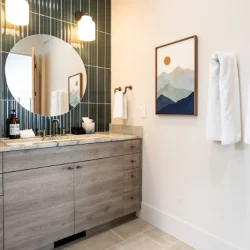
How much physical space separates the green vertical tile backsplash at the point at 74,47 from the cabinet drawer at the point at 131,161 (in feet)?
1.96

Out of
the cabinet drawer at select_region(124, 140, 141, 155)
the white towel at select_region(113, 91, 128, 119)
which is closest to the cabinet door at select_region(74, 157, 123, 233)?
the cabinet drawer at select_region(124, 140, 141, 155)

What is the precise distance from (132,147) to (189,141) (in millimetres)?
583

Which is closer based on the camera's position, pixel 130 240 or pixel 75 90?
pixel 130 240

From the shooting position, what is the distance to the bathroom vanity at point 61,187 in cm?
150

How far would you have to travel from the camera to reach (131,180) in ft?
7.19

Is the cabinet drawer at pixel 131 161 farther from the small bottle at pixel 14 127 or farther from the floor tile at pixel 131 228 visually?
the small bottle at pixel 14 127

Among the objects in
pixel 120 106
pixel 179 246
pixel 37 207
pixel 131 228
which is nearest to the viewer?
pixel 37 207

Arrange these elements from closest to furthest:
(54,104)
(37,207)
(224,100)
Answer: (224,100) < (37,207) < (54,104)

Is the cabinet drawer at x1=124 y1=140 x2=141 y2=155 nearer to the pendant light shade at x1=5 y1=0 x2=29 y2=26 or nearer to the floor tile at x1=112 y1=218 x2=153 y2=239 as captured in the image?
the floor tile at x1=112 y1=218 x2=153 y2=239

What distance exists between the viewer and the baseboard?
1684 millimetres

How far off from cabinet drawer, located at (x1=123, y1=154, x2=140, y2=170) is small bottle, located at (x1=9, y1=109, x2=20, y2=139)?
0.99 meters

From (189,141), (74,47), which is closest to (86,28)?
(74,47)

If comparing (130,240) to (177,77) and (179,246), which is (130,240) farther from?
(177,77)

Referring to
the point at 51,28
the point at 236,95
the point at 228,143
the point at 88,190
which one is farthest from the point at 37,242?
the point at 51,28
